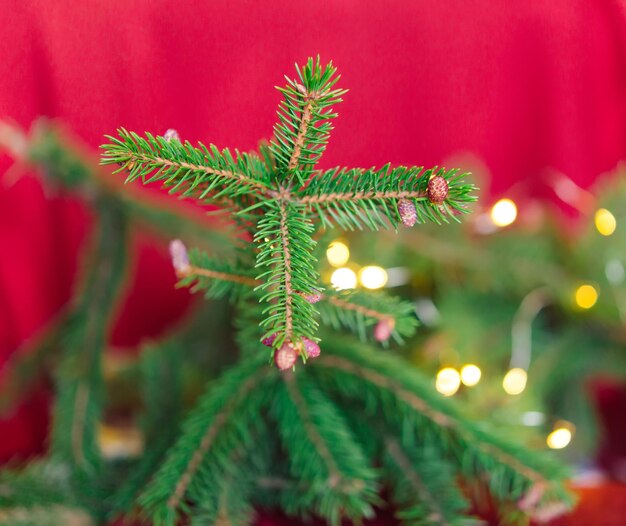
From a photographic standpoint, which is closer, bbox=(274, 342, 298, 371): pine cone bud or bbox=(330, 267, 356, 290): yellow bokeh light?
bbox=(274, 342, 298, 371): pine cone bud

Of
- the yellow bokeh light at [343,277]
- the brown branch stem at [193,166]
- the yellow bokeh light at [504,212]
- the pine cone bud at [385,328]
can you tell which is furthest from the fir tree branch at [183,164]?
the yellow bokeh light at [504,212]

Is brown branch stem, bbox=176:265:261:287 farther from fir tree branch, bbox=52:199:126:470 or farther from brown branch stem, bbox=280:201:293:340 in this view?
fir tree branch, bbox=52:199:126:470

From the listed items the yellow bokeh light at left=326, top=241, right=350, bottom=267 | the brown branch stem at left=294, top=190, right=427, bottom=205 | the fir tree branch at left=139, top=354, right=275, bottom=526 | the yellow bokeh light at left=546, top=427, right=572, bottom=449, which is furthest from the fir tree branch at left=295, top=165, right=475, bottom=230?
the yellow bokeh light at left=546, top=427, right=572, bottom=449

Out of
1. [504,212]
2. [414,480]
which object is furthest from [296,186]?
[504,212]

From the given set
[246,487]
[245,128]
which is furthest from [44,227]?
[246,487]

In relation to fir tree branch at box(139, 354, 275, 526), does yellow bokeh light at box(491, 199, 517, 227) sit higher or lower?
higher
